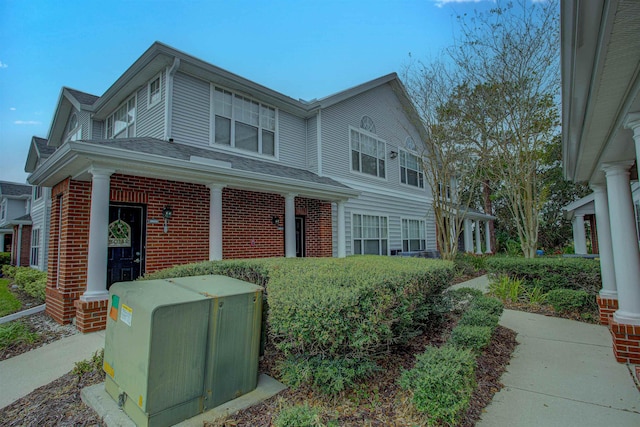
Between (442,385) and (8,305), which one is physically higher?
(442,385)

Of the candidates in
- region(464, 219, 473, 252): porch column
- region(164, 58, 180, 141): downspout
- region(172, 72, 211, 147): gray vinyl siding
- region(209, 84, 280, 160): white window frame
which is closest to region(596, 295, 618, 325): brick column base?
region(209, 84, 280, 160): white window frame

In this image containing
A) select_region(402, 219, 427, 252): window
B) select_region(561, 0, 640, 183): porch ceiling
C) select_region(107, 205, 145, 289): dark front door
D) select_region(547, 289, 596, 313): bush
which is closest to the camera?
select_region(561, 0, 640, 183): porch ceiling

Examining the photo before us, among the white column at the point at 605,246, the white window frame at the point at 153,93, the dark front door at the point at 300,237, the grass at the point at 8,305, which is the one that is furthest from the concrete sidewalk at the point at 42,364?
the white column at the point at 605,246

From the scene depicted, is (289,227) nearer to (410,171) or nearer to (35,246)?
(410,171)

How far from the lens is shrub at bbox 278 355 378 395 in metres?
2.64

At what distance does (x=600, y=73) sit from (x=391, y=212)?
1088cm

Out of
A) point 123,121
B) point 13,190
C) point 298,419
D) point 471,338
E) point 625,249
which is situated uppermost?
point 13,190

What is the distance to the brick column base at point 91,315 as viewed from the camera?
16.7ft

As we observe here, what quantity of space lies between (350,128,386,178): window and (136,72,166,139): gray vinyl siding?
21.2 ft

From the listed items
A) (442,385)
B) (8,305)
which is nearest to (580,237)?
(442,385)

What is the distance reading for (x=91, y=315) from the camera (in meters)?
5.14

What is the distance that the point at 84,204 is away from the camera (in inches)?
238

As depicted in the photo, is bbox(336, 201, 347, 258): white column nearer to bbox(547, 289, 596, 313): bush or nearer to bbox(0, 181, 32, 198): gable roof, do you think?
bbox(547, 289, 596, 313): bush

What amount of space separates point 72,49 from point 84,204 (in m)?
8.01
